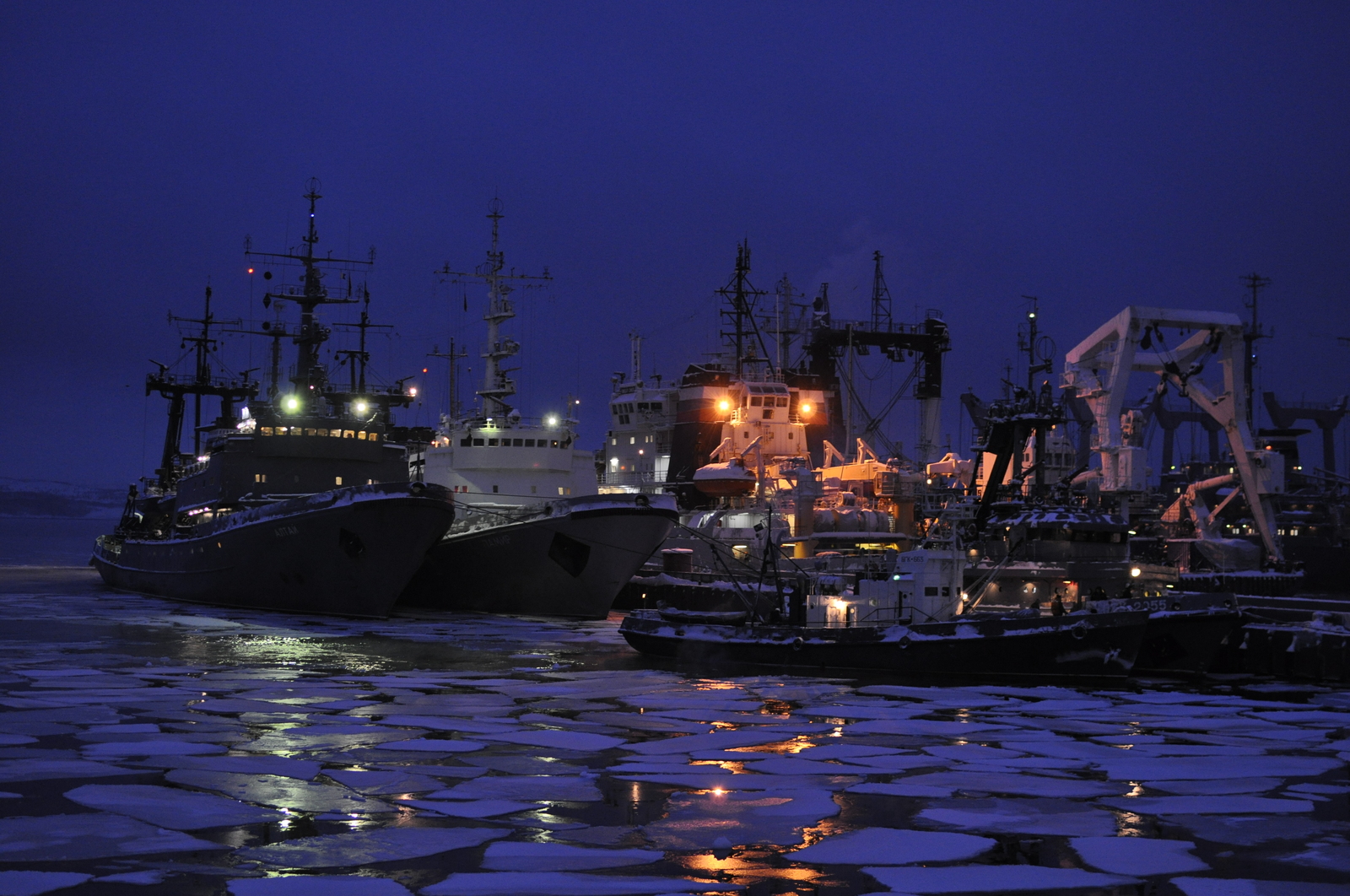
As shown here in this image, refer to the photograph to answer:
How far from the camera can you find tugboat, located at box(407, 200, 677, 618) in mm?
28469

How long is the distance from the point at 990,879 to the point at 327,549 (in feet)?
74.4

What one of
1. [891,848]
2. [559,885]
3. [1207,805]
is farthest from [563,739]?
[1207,805]

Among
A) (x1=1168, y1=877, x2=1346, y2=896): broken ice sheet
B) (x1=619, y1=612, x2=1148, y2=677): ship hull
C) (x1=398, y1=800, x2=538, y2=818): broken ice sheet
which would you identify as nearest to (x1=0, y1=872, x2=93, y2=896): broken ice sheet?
(x1=398, y1=800, x2=538, y2=818): broken ice sheet

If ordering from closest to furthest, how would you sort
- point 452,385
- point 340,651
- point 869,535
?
point 340,651, point 869,535, point 452,385

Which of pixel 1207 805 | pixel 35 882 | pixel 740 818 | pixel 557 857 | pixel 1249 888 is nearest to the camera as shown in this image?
pixel 35 882

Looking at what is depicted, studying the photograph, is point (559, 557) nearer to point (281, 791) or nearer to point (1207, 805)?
point (281, 791)

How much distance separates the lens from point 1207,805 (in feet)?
31.3

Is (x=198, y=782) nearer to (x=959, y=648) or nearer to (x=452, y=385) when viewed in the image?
(x=959, y=648)

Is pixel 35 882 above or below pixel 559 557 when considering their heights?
below

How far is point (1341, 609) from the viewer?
24609mm

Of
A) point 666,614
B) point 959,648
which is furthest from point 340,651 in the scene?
point 959,648

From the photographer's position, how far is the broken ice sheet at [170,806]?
8414 mm

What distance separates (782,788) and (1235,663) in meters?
15.2

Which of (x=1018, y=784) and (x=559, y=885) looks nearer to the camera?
(x=559, y=885)
